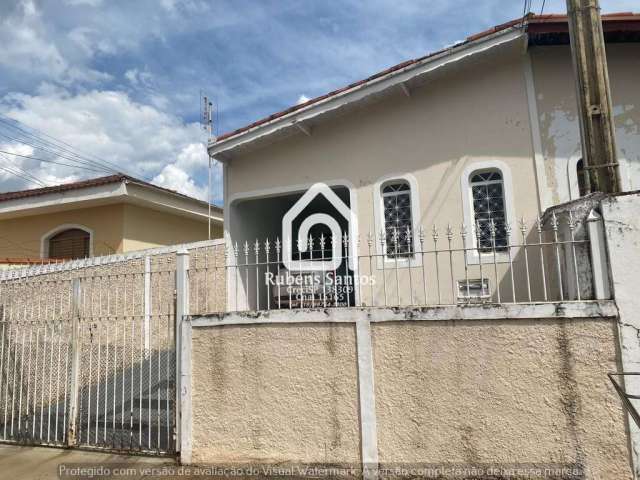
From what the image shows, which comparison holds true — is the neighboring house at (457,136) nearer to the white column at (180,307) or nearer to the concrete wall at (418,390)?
the concrete wall at (418,390)

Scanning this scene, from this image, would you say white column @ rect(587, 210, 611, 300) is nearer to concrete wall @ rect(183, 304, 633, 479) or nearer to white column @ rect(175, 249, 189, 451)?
concrete wall @ rect(183, 304, 633, 479)

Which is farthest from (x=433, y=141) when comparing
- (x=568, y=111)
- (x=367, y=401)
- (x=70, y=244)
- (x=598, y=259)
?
(x=70, y=244)

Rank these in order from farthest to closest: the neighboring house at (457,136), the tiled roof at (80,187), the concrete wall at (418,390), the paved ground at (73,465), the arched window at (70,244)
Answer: the arched window at (70,244)
the tiled roof at (80,187)
the neighboring house at (457,136)
the paved ground at (73,465)
the concrete wall at (418,390)

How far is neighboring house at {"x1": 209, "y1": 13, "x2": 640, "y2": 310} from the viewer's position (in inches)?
265

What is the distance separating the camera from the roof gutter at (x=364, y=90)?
6.84m

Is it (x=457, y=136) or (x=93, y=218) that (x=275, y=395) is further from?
(x=93, y=218)

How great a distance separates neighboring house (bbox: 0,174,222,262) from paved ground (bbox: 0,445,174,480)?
591 cm

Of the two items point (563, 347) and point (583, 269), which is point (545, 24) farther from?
point (563, 347)

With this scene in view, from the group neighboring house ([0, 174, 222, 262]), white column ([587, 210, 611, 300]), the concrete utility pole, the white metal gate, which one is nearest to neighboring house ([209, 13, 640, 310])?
the concrete utility pole

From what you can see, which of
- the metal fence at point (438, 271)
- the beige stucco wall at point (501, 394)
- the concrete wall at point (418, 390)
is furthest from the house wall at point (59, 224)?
the beige stucco wall at point (501, 394)

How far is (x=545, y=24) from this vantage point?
21.4 feet

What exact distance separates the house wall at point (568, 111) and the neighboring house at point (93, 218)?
8115 mm

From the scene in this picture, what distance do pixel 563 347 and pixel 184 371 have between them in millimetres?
3759

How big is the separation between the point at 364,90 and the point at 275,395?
505 cm
